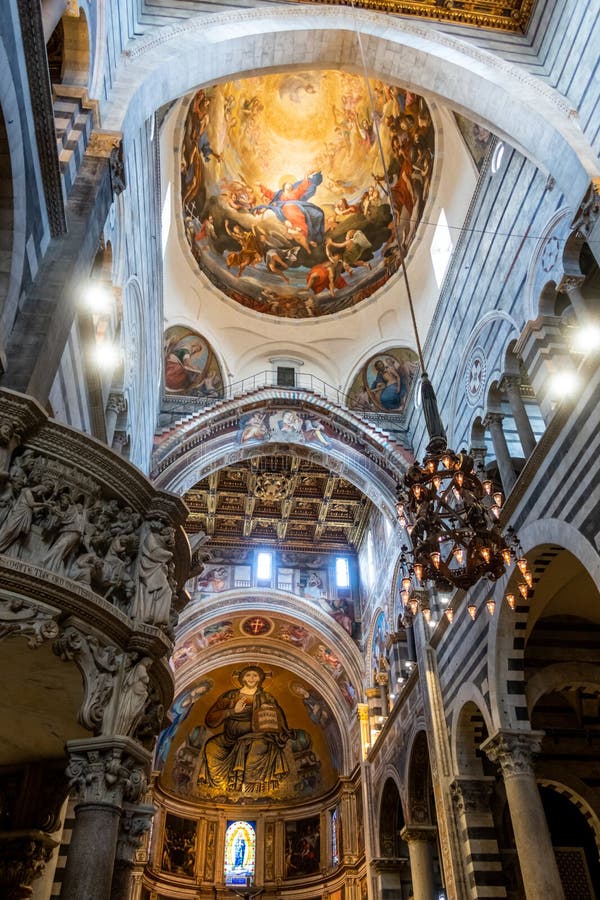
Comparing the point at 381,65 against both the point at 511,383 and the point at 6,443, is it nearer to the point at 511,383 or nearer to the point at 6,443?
the point at 511,383

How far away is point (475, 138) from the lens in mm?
13367

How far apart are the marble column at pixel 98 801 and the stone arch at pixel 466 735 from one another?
7963 mm

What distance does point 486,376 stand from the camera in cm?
1268

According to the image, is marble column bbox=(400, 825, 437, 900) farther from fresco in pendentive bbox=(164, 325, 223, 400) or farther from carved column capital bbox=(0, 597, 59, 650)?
carved column capital bbox=(0, 597, 59, 650)

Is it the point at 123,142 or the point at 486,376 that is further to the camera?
the point at 486,376

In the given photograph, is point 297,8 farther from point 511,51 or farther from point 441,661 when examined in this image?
point 441,661

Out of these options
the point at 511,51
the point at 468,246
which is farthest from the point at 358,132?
the point at 511,51

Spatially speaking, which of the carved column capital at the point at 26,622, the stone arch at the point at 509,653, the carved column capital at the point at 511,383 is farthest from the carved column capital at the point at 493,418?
the carved column capital at the point at 26,622

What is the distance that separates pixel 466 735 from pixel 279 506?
1064cm

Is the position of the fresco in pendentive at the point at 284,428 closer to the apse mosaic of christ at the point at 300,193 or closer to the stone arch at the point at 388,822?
the apse mosaic of christ at the point at 300,193

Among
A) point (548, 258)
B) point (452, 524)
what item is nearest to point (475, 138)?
point (548, 258)

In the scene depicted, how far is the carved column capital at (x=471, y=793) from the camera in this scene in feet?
37.9

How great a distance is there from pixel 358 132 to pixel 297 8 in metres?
6.32

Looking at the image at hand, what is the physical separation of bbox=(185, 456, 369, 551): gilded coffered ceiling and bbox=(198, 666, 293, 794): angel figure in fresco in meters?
5.81
